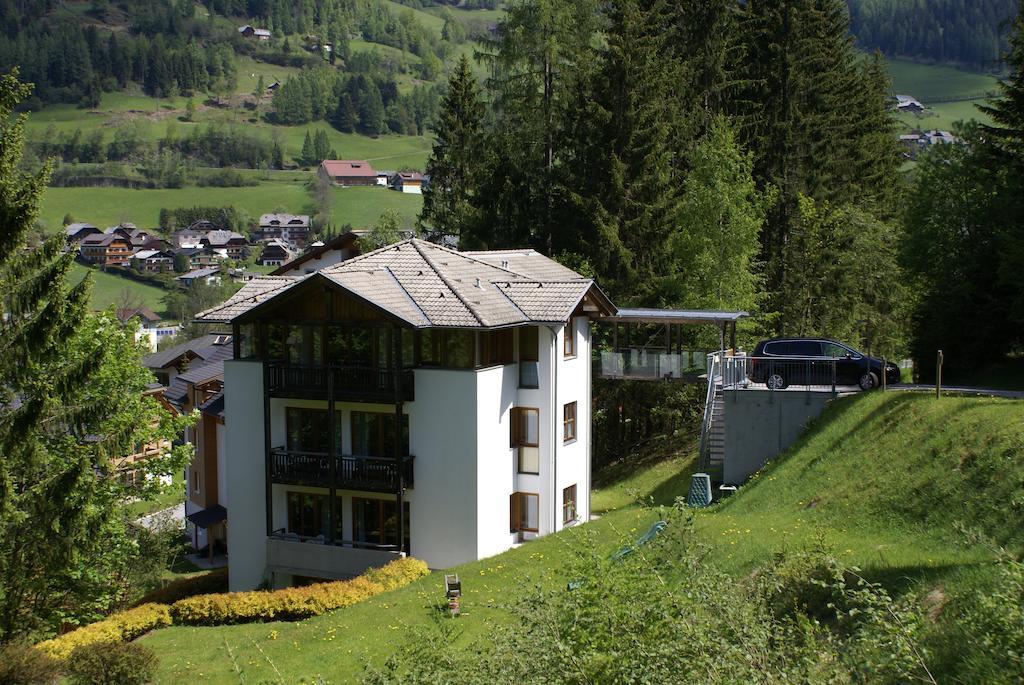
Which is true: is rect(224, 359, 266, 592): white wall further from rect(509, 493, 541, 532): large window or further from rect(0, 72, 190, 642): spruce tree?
rect(509, 493, 541, 532): large window

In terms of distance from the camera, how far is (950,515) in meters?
19.5

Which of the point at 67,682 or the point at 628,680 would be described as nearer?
the point at 628,680

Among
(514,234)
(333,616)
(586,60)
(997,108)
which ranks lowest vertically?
(333,616)

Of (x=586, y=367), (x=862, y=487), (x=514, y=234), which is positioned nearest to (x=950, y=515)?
(x=862, y=487)

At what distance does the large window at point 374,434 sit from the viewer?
101 feet

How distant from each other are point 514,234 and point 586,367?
45.6 feet

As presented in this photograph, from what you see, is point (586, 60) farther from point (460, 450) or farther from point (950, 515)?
point (950, 515)

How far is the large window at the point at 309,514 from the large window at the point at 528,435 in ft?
19.2

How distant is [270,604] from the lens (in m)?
26.6

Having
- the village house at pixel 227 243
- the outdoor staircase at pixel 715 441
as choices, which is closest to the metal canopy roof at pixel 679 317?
the outdoor staircase at pixel 715 441

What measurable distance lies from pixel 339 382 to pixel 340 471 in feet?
8.65

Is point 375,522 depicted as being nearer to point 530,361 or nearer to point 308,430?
point 308,430

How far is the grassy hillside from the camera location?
18016mm

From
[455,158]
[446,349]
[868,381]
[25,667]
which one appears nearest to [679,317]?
[868,381]
